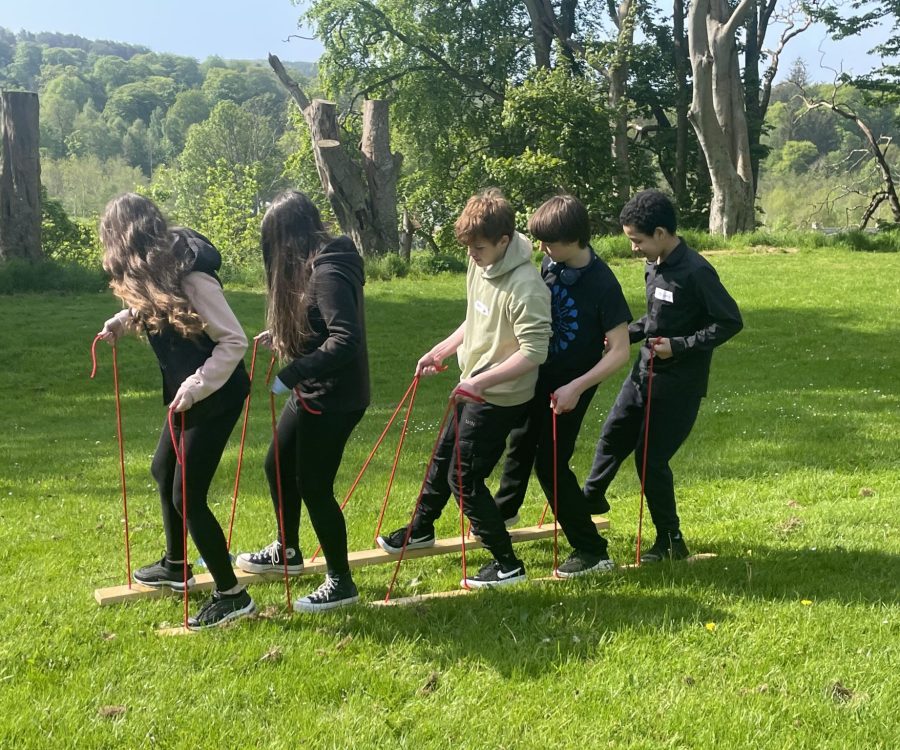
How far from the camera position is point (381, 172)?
19688 millimetres

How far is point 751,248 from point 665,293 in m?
17.3

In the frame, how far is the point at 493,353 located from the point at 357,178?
1538 centimetres

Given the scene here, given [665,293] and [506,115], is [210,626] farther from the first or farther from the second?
[506,115]

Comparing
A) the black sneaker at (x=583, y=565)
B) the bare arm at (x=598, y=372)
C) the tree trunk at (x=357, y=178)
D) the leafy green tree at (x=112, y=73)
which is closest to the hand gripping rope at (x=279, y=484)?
the bare arm at (x=598, y=372)

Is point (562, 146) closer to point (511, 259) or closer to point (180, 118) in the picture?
point (511, 259)

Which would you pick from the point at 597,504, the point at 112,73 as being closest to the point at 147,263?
the point at 597,504

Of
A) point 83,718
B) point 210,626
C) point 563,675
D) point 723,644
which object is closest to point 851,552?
point 723,644

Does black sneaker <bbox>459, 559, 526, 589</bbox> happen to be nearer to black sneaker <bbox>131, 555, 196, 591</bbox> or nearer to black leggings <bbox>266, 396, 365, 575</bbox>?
black leggings <bbox>266, 396, 365, 575</bbox>

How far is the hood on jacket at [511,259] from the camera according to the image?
4121mm

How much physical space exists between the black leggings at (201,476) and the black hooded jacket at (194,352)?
53 millimetres

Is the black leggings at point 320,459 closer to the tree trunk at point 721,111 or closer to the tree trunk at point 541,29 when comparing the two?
the tree trunk at point 721,111

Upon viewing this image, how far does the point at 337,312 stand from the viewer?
377 centimetres

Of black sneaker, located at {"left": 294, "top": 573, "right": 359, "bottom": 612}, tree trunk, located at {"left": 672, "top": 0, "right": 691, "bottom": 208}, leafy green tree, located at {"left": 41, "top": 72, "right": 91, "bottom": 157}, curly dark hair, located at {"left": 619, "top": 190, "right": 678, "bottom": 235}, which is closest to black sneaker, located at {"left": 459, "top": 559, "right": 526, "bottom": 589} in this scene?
black sneaker, located at {"left": 294, "top": 573, "right": 359, "bottom": 612}

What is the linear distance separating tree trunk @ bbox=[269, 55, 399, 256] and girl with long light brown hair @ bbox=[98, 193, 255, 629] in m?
14.9
